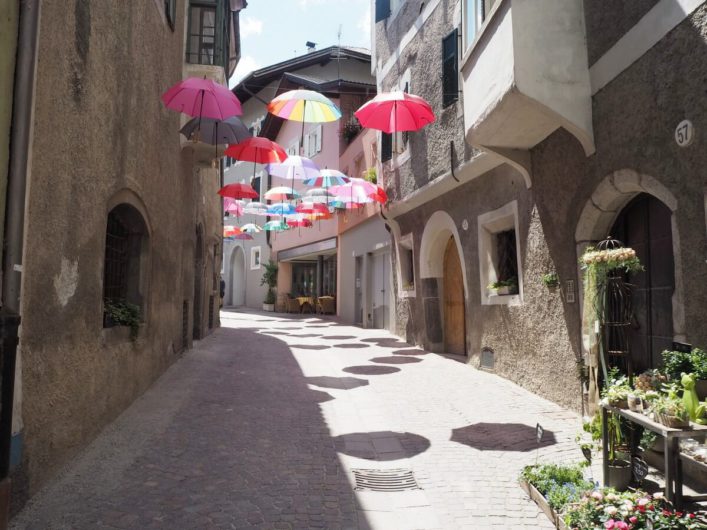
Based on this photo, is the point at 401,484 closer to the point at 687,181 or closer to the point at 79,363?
the point at 79,363

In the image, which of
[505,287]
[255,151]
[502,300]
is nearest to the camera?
[505,287]

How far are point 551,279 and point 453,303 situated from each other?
4.99m

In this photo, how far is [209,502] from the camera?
145 inches

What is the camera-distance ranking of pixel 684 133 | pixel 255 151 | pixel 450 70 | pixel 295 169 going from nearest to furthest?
pixel 684 133, pixel 450 70, pixel 255 151, pixel 295 169

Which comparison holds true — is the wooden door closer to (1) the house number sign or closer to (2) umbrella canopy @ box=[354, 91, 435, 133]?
(2) umbrella canopy @ box=[354, 91, 435, 133]

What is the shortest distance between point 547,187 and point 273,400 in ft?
14.4

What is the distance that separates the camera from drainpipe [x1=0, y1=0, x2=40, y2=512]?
3.17 m

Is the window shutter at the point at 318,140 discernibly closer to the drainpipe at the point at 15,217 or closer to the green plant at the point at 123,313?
the green plant at the point at 123,313

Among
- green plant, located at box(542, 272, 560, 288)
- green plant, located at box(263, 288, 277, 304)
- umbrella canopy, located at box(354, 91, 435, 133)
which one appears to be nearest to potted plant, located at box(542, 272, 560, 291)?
green plant, located at box(542, 272, 560, 288)

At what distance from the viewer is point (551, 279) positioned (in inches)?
265

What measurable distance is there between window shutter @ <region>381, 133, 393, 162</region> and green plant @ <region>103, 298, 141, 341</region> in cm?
857

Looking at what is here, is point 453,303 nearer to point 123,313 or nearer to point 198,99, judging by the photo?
point 198,99

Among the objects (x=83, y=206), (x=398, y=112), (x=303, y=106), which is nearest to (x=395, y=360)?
(x=398, y=112)

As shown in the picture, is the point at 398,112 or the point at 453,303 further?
the point at 453,303
